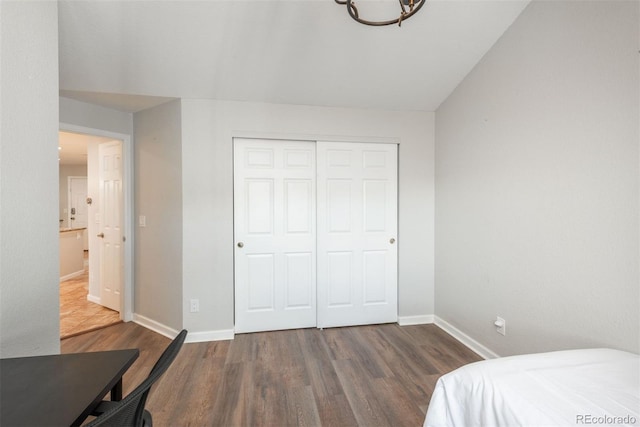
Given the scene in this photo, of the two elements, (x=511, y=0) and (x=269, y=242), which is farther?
(x=269, y=242)

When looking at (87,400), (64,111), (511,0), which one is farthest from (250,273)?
(511,0)

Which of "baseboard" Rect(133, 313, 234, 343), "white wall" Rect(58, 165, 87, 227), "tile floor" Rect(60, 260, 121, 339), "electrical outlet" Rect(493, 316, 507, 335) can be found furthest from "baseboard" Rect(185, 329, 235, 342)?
"white wall" Rect(58, 165, 87, 227)

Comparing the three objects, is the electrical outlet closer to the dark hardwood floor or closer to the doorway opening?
the dark hardwood floor

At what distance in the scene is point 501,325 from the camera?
220cm

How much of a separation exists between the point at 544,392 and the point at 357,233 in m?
2.06

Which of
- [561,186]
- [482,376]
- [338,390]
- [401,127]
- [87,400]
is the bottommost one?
[338,390]

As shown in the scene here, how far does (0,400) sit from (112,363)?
0.26m

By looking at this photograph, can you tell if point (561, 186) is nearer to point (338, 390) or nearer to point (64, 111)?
point (338, 390)

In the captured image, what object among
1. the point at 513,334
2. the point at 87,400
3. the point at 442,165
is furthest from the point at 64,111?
the point at 513,334

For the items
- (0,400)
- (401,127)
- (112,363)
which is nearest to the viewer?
(0,400)

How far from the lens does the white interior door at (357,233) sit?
9.69 feet

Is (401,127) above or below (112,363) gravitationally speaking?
above

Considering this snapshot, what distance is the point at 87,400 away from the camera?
807mm

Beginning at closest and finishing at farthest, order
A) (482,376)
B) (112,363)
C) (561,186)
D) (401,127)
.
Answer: (112,363) → (482,376) → (561,186) → (401,127)
